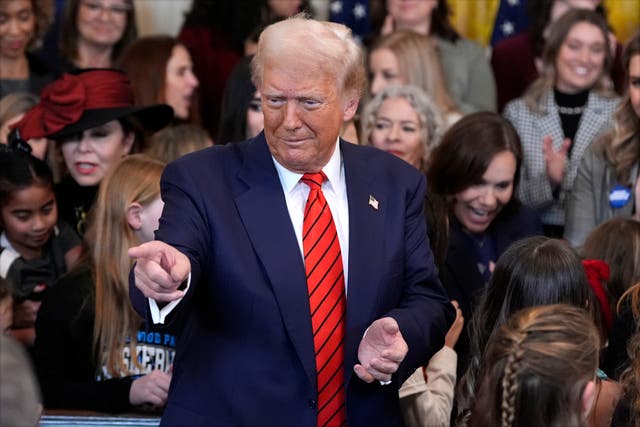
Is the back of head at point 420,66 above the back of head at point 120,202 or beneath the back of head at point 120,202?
above

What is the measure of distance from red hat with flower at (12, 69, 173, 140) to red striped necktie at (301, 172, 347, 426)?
2102mm

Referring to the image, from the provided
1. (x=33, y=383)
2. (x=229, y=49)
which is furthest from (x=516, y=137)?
(x=33, y=383)

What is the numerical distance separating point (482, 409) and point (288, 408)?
62 cm

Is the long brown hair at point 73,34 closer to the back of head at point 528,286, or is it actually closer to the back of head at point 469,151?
the back of head at point 469,151

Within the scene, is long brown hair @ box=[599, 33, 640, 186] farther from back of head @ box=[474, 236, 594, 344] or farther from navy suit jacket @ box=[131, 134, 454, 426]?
navy suit jacket @ box=[131, 134, 454, 426]

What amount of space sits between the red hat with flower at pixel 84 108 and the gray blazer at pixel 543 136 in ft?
5.81

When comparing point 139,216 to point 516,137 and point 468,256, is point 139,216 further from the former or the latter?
point 516,137

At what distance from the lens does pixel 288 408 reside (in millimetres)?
3262

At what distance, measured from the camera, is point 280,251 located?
322cm

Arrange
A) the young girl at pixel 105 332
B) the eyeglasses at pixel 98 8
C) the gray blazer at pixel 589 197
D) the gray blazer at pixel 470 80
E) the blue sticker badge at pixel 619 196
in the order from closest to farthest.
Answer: the young girl at pixel 105 332, the blue sticker badge at pixel 619 196, the gray blazer at pixel 589 197, the eyeglasses at pixel 98 8, the gray blazer at pixel 470 80

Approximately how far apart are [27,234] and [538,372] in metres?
2.63

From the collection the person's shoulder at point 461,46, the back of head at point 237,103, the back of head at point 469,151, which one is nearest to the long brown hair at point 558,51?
the person's shoulder at point 461,46

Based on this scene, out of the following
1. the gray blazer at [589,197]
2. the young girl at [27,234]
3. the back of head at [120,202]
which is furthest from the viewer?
the gray blazer at [589,197]

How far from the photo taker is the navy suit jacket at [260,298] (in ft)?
10.5
